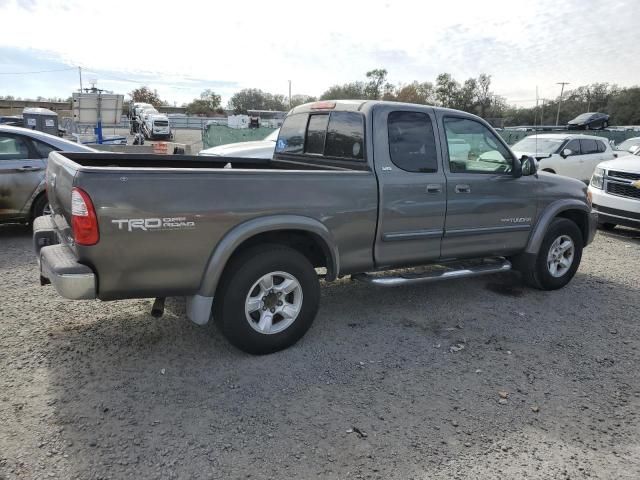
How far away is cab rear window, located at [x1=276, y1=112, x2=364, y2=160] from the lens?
4.49 metres

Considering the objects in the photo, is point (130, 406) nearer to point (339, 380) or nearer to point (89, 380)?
point (89, 380)

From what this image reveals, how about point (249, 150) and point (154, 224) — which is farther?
point (249, 150)

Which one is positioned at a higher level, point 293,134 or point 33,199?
point 293,134

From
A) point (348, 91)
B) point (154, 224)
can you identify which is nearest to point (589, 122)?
point (154, 224)

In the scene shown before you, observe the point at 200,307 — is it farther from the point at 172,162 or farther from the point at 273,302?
the point at 172,162

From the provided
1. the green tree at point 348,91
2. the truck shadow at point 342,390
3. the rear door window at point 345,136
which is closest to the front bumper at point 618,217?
the truck shadow at point 342,390

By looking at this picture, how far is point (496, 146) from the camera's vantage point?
518 centimetres

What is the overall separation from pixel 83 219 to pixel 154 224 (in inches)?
16.5

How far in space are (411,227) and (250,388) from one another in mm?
2013

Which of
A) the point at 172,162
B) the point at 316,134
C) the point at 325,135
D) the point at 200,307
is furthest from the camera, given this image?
the point at 172,162

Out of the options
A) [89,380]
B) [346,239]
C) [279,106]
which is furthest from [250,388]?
[279,106]

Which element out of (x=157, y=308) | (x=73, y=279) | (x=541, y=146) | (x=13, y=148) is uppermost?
(x=541, y=146)

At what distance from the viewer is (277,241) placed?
395 centimetres

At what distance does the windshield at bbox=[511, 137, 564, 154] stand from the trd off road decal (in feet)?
41.0
